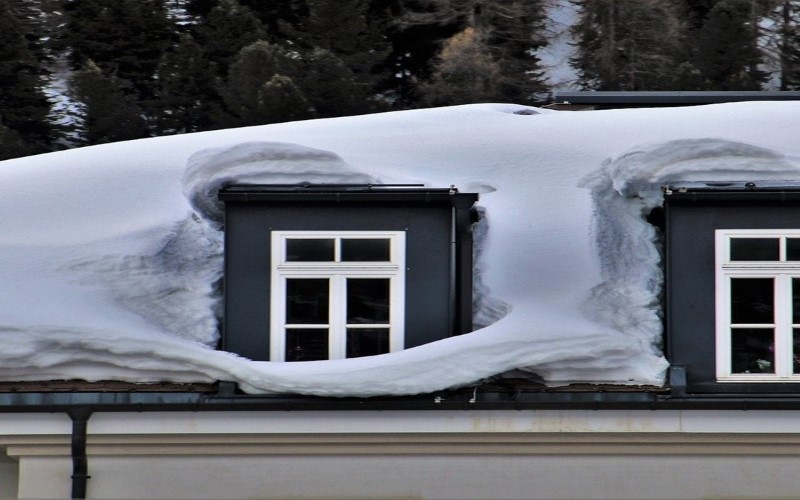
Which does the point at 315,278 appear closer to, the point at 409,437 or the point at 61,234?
the point at 409,437

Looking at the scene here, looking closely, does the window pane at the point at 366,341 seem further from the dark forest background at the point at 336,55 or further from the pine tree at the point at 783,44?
the pine tree at the point at 783,44

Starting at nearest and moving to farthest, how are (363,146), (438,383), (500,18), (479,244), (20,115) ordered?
(438,383) < (479,244) < (363,146) < (20,115) < (500,18)

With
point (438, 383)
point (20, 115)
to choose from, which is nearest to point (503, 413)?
point (438, 383)

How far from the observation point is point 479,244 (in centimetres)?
1021

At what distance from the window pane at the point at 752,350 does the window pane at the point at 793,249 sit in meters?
0.63

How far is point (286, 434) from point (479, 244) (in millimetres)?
2272

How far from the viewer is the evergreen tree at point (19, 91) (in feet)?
90.2

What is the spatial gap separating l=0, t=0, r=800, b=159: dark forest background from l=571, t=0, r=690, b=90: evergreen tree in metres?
0.04

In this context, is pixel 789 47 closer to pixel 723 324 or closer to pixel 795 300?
pixel 795 300

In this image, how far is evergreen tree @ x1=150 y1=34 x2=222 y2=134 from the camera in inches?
1120

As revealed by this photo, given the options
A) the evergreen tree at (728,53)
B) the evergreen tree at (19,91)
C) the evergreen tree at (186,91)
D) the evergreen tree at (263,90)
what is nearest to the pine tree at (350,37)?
the evergreen tree at (263,90)

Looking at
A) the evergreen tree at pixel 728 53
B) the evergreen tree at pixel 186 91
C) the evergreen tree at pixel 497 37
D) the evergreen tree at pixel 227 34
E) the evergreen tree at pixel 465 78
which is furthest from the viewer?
the evergreen tree at pixel 227 34

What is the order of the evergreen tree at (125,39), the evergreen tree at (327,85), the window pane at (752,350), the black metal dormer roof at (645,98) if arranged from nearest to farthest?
the window pane at (752,350) → the black metal dormer roof at (645,98) → the evergreen tree at (327,85) → the evergreen tree at (125,39)

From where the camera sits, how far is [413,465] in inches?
390
